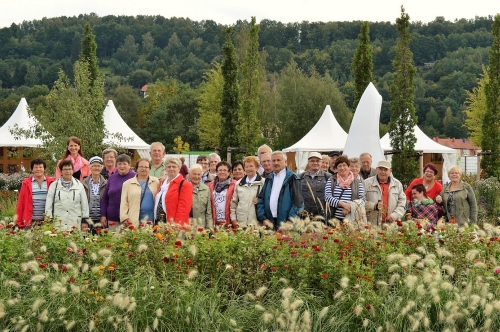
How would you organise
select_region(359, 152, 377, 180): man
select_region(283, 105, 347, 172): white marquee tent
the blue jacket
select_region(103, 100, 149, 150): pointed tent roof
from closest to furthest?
the blue jacket < select_region(359, 152, 377, 180): man < select_region(283, 105, 347, 172): white marquee tent < select_region(103, 100, 149, 150): pointed tent roof

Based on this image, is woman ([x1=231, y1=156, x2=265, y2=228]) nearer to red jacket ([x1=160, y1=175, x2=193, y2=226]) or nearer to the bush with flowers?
red jacket ([x1=160, y1=175, x2=193, y2=226])

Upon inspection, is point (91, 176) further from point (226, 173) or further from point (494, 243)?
point (494, 243)

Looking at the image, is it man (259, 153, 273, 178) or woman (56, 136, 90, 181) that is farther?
woman (56, 136, 90, 181)

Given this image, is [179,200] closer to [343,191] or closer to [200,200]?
[200,200]

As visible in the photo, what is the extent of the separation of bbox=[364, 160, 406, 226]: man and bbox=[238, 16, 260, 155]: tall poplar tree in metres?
17.5

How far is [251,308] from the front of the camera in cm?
660

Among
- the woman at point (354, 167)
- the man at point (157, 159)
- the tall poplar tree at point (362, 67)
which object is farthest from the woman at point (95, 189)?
the tall poplar tree at point (362, 67)

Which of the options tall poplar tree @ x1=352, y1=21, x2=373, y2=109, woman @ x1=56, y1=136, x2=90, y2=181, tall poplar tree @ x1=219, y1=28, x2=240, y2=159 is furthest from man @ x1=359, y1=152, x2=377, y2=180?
tall poplar tree @ x1=219, y1=28, x2=240, y2=159

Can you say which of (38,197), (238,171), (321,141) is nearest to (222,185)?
(238,171)

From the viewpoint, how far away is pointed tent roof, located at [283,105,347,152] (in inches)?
1238

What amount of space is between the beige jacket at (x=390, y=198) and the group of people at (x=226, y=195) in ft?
0.04

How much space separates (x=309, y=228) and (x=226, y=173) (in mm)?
2432

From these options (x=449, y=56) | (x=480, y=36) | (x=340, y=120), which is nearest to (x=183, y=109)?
(x=340, y=120)

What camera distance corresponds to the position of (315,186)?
10.2 metres
